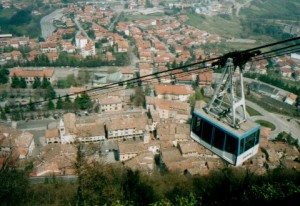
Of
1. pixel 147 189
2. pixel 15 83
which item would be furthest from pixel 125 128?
pixel 15 83

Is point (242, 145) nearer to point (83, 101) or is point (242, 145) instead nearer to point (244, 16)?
point (83, 101)

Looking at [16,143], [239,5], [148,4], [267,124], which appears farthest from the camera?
[239,5]

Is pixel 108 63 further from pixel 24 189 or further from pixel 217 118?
pixel 217 118

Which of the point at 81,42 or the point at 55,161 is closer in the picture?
the point at 55,161

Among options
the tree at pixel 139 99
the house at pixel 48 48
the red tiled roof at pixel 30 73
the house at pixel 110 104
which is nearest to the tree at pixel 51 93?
the red tiled roof at pixel 30 73

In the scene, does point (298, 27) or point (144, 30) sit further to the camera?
point (298, 27)

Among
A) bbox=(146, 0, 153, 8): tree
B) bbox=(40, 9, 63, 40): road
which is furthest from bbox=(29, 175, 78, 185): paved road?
bbox=(146, 0, 153, 8): tree

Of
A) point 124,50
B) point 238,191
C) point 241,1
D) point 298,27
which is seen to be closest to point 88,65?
point 124,50
